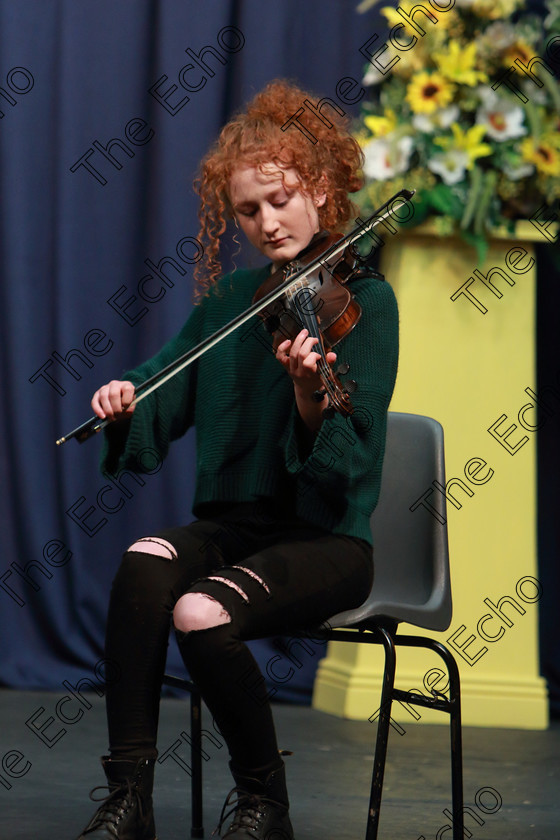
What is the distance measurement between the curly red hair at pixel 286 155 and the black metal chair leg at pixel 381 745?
576mm

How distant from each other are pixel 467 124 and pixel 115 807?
1660 mm

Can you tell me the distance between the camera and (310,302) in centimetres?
131

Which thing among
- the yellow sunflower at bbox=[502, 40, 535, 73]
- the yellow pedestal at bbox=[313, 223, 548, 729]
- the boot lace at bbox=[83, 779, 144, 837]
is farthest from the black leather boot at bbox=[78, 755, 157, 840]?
the yellow sunflower at bbox=[502, 40, 535, 73]

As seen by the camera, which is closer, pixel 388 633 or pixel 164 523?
pixel 388 633

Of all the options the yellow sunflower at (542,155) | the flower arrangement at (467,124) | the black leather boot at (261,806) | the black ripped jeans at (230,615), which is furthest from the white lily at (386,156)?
the black leather boot at (261,806)

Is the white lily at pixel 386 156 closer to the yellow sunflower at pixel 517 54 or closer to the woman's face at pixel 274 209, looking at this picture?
the yellow sunflower at pixel 517 54

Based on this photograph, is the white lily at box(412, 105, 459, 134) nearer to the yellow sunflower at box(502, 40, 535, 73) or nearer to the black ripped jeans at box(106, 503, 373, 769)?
the yellow sunflower at box(502, 40, 535, 73)

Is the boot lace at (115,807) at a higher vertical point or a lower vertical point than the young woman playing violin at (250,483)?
lower

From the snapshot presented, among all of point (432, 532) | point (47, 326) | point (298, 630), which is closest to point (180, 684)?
point (298, 630)

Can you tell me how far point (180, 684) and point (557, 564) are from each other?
4.90 feet

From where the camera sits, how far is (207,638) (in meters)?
1.16

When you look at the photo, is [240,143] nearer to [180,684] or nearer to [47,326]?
[180,684]

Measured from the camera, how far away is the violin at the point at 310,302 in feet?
4.24

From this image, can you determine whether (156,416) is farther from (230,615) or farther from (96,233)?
(96,233)
